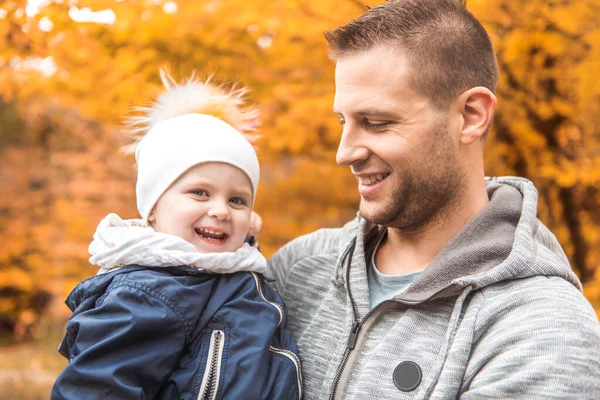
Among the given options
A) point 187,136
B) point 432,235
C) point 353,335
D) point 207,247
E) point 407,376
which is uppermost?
point 187,136

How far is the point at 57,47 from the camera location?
3740 millimetres

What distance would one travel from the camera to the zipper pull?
1.90 meters

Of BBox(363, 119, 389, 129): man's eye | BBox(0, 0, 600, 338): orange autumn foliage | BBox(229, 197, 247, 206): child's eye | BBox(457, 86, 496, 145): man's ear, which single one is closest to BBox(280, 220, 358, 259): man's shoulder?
BBox(229, 197, 247, 206): child's eye

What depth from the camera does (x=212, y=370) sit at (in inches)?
72.4

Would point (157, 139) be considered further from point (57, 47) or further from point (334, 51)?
point (57, 47)

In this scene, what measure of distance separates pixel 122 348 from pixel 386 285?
32.7 inches

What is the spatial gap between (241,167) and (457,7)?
0.89 m

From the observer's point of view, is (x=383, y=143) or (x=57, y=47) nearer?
(x=383, y=143)

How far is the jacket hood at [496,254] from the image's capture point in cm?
173

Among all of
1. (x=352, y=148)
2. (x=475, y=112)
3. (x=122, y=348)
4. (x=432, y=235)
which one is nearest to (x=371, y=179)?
(x=352, y=148)

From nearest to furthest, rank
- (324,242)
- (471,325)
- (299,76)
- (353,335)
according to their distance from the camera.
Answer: (471,325), (353,335), (324,242), (299,76)

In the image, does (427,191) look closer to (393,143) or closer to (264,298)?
(393,143)

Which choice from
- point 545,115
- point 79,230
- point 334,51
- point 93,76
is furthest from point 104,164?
point 334,51

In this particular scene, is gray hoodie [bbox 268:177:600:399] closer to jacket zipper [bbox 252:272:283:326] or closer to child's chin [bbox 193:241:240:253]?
jacket zipper [bbox 252:272:283:326]
